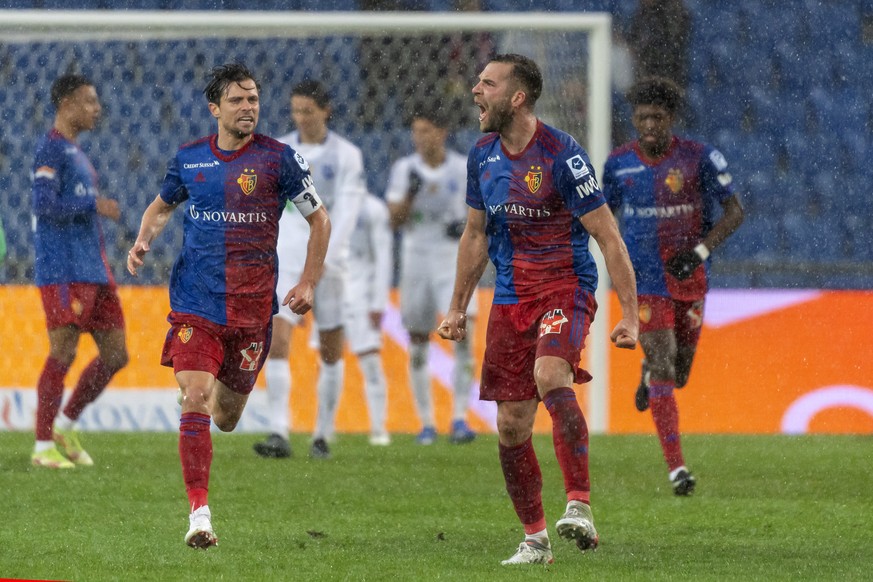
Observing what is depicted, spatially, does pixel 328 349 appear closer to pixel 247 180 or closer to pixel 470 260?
pixel 247 180

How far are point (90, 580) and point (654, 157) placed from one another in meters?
4.33

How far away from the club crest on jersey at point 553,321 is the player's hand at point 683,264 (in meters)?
2.62

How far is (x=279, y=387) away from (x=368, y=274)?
7.23 ft

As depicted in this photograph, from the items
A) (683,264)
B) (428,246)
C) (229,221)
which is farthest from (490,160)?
(428,246)

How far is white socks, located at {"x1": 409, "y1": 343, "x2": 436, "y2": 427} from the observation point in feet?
37.0

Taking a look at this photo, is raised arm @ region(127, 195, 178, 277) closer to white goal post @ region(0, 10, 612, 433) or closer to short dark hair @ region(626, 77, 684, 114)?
short dark hair @ region(626, 77, 684, 114)

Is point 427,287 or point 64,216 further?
point 427,287

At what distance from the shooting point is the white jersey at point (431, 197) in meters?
11.4

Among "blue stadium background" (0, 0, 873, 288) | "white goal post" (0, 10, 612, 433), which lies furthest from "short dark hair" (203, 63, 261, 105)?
"blue stadium background" (0, 0, 873, 288)

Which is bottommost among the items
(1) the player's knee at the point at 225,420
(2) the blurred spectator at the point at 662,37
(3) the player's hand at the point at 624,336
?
(1) the player's knee at the point at 225,420

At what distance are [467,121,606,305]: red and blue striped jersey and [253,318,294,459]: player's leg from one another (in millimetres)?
4098

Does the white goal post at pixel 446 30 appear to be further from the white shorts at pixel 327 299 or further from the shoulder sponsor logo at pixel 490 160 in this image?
the shoulder sponsor logo at pixel 490 160

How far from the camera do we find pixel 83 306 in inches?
362

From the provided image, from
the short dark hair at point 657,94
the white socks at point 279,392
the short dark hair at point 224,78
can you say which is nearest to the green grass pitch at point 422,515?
the white socks at point 279,392
